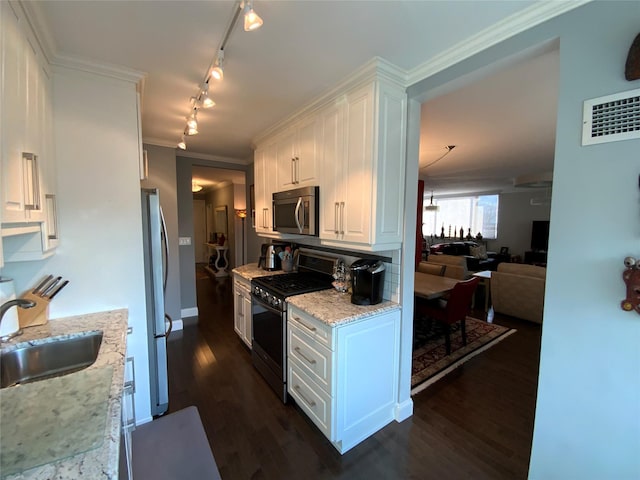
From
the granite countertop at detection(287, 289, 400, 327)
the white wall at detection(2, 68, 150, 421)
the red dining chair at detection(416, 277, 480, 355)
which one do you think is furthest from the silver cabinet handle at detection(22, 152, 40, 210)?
the red dining chair at detection(416, 277, 480, 355)

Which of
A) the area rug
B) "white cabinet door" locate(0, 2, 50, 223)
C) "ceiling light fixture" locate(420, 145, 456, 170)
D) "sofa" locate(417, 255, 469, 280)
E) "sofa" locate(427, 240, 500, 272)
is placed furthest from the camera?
"sofa" locate(427, 240, 500, 272)

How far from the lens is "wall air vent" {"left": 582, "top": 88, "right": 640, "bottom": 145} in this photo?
104 centimetres

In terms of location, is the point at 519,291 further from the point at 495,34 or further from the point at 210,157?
the point at 210,157

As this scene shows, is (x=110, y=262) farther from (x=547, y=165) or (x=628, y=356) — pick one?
(x=547, y=165)

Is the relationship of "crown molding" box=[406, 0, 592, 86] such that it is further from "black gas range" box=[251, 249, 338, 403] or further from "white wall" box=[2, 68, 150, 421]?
"white wall" box=[2, 68, 150, 421]

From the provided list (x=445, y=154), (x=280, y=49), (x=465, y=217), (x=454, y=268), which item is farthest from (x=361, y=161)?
(x=465, y=217)

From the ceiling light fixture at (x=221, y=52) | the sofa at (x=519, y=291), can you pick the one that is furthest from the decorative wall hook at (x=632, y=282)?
the sofa at (x=519, y=291)

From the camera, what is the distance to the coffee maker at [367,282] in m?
1.97

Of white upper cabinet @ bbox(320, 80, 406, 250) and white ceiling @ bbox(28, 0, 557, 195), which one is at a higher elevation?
white ceiling @ bbox(28, 0, 557, 195)

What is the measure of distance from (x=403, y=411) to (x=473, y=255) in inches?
270

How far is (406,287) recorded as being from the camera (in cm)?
203

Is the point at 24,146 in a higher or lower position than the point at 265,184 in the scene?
lower

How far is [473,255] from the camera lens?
25.5 ft

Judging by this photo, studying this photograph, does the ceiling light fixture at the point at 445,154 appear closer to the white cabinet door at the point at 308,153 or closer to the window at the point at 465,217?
the white cabinet door at the point at 308,153
